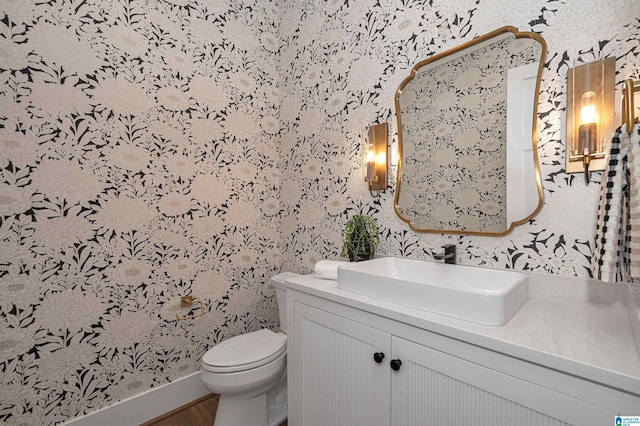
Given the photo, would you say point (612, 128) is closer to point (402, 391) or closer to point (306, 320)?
point (402, 391)

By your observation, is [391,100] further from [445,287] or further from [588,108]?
[445,287]

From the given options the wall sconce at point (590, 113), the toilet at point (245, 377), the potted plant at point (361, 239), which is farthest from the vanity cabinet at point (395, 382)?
the wall sconce at point (590, 113)

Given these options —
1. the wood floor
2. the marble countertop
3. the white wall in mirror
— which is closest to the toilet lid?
the wood floor

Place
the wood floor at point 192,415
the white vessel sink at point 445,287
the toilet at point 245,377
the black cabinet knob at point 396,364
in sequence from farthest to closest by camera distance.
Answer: the wood floor at point 192,415
the toilet at point 245,377
the black cabinet knob at point 396,364
the white vessel sink at point 445,287

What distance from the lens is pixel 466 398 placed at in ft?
2.72

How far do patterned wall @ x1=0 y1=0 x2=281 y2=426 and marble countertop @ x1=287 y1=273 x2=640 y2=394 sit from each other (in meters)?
1.07

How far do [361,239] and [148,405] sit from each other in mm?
1560

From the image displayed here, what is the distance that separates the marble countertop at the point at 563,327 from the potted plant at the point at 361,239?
1.28 feet

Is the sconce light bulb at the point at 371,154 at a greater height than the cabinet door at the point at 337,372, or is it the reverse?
the sconce light bulb at the point at 371,154

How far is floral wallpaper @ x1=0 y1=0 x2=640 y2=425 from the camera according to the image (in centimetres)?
122

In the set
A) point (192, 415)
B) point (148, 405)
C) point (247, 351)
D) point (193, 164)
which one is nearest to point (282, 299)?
point (247, 351)

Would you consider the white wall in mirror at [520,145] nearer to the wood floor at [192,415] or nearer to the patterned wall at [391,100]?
the patterned wall at [391,100]

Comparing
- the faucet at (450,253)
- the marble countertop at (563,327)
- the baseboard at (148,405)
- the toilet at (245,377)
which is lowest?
the baseboard at (148,405)

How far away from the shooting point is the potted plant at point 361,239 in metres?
1.58
